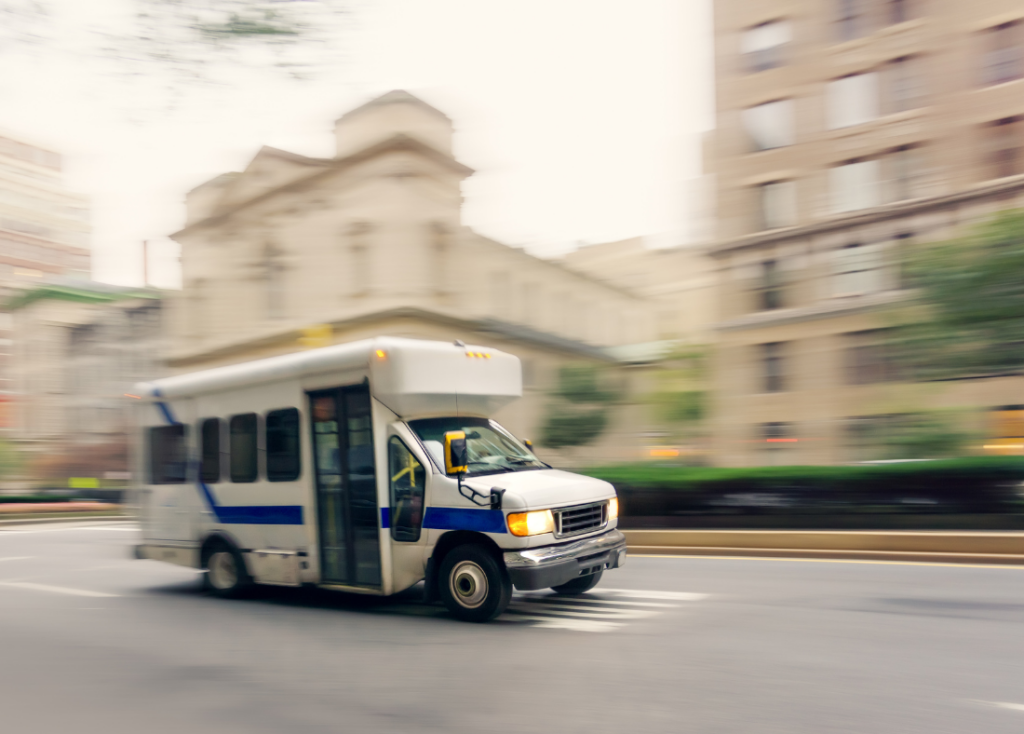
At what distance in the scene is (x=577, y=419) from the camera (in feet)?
75.0

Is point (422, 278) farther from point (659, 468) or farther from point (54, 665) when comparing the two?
point (54, 665)

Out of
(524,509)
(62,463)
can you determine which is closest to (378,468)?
(524,509)

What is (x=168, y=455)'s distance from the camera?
1126cm

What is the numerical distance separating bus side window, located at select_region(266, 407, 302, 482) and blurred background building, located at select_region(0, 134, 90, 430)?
94.3 inches

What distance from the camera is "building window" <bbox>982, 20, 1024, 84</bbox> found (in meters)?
26.6

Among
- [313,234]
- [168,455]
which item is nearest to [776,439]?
[168,455]

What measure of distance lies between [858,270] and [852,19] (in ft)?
27.0

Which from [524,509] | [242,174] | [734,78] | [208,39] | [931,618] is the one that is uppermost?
[734,78]

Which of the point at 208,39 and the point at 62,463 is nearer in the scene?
the point at 208,39

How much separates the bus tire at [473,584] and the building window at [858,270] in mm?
24057

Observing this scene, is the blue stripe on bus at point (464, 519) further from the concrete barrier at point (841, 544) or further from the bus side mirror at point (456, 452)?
the concrete barrier at point (841, 544)

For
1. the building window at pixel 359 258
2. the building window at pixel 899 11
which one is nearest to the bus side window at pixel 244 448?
the building window at pixel 359 258

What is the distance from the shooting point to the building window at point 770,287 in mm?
31025

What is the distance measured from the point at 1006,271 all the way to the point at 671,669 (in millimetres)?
14108
